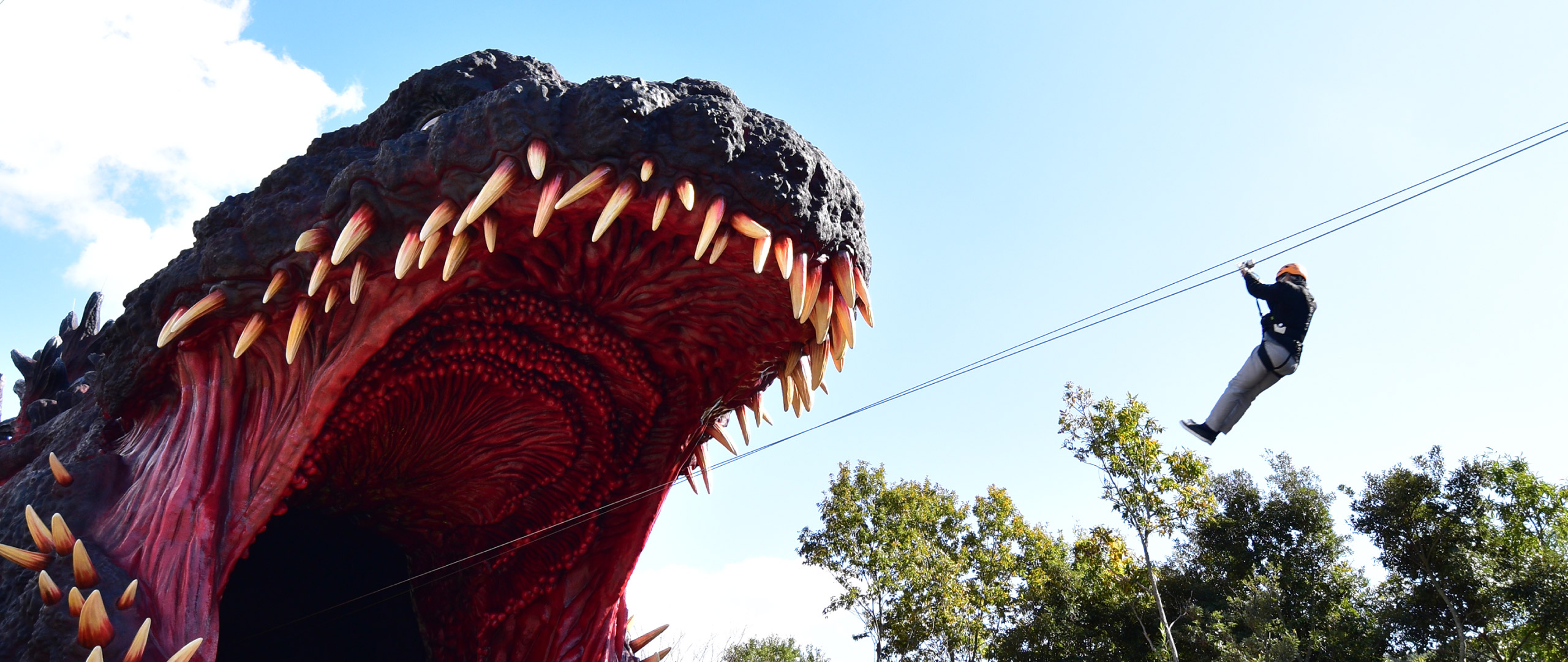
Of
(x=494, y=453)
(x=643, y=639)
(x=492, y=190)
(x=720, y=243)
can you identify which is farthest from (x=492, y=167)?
(x=643, y=639)

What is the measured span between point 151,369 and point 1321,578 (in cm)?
2778

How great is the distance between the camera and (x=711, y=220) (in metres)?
1.89

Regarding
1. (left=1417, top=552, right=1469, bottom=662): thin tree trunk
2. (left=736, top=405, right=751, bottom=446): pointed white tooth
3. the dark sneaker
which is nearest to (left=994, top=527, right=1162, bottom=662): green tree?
(left=1417, top=552, right=1469, bottom=662): thin tree trunk

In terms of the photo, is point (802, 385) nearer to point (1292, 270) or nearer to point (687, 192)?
point (687, 192)

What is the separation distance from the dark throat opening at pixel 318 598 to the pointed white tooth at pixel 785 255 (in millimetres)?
2154

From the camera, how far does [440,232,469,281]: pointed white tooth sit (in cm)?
196

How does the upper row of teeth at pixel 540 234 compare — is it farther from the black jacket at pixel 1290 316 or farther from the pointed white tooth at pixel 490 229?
the black jacket at pixel 1290 316

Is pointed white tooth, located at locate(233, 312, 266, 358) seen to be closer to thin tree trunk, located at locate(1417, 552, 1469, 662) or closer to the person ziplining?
the person ziplining

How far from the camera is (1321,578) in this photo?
918 inches

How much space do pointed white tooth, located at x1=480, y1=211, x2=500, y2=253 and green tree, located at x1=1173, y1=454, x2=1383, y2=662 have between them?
851 inches

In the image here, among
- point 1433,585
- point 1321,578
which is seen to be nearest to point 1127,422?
point 1433,585

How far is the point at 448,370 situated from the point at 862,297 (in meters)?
1.31

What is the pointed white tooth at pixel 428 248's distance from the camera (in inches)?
73.9

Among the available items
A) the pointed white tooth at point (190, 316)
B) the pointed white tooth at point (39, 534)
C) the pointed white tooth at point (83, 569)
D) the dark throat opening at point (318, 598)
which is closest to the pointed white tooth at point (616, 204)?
the pointed white tooth at point (190, 316)
